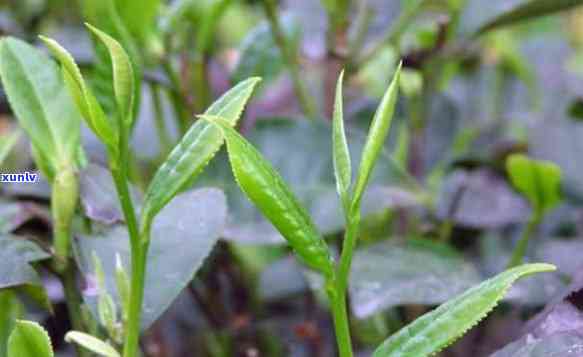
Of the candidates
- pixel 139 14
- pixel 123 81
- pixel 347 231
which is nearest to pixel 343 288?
pixel 347 231

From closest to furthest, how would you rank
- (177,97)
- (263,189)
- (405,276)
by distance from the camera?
(263,189)
(405,276)
(177,97)

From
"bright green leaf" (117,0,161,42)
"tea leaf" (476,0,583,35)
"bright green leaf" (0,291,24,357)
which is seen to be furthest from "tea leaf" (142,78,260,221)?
"tea leaf" (476,0,583,35)

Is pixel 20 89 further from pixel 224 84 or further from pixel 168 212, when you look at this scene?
pixel 224 84

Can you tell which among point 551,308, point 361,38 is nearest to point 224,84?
point 361,38

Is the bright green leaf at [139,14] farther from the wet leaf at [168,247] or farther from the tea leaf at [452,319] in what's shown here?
the tea leaf at [452,319]

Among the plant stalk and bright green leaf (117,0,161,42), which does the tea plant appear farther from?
bright green leaf (117,0,161,42)

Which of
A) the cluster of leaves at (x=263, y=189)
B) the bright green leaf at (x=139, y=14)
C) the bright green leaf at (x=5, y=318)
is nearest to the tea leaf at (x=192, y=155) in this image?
the cluster of leaves at (x=263, y=189)

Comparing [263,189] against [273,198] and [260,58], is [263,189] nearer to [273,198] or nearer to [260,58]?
[273,198]
